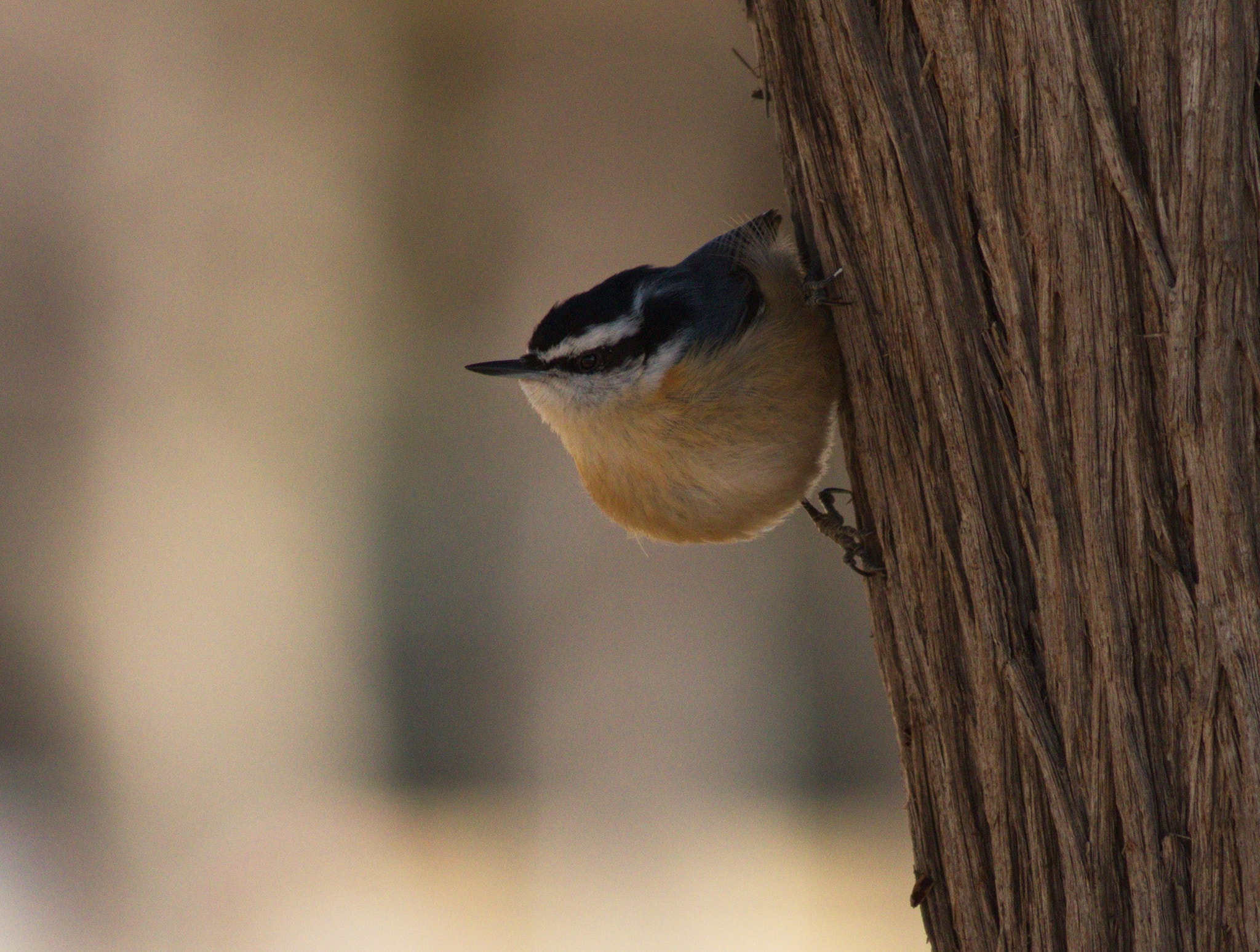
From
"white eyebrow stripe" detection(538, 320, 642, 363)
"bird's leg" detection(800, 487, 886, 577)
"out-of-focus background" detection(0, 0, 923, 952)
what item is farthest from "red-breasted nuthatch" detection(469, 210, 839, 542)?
"out-of-focus background" detection(0, 0, 923, 952)

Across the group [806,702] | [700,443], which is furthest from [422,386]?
[700,443]

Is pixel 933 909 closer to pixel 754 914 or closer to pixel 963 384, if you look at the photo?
pixel 963 384

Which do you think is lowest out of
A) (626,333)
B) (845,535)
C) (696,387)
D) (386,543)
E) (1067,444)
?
(386,543)

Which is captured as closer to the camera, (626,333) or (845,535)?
(845,535)

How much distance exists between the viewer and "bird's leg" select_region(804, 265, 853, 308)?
2004 millimetres

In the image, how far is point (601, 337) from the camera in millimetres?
2580

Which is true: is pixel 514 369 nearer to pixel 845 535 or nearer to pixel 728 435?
pixel 728 435

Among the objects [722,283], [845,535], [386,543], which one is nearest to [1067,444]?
[845,535]

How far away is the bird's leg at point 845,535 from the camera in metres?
2.01

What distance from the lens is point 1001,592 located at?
168 cm

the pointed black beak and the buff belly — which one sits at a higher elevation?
the pointed black beak

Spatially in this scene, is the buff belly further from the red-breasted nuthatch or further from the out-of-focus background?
the out-of-focus background

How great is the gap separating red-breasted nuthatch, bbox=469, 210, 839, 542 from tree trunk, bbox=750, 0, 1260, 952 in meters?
0.48

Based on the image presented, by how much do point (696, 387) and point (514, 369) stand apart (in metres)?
0.44
